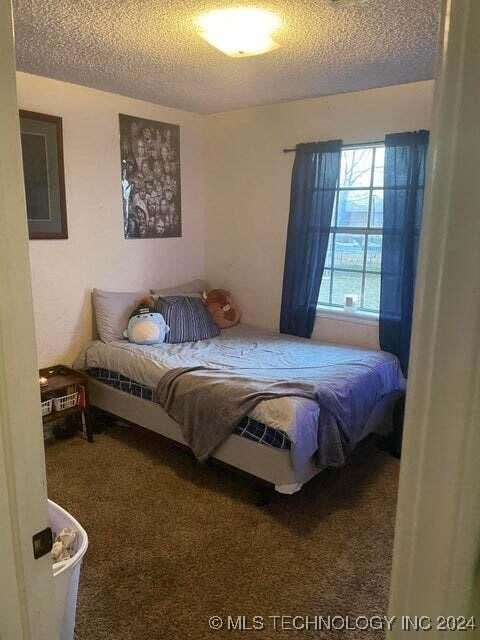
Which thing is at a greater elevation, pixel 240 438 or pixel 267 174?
pixel 267 174

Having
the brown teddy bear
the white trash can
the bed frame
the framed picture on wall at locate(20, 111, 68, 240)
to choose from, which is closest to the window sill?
the bed frame

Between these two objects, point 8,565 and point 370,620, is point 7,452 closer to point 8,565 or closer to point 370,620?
point 8,565

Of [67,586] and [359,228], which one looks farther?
[359,228]

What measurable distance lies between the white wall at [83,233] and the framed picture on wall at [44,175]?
58 mm

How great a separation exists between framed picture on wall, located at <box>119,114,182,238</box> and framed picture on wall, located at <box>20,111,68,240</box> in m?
0.54

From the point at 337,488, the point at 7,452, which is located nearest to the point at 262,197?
the point at 337,488

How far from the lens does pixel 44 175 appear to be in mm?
3129

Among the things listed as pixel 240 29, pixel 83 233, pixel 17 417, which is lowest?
pixel 17 417

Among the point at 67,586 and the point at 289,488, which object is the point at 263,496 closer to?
the point at 289,488

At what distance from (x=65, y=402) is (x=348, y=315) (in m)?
2.12

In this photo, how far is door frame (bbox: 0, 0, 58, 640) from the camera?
0.77m

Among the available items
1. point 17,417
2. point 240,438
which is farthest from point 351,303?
point 17,417

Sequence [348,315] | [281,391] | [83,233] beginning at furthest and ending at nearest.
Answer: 1. [348,315]
2. [83,233]
3. [281,391]

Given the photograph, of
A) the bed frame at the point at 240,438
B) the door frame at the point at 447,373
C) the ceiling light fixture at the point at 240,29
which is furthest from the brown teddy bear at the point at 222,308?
the door frame at the point at 447,373
